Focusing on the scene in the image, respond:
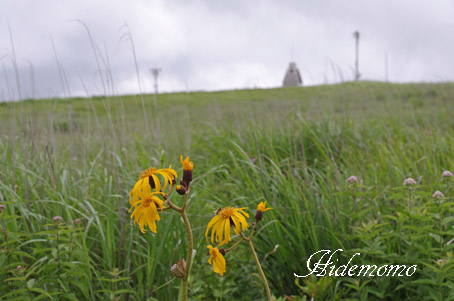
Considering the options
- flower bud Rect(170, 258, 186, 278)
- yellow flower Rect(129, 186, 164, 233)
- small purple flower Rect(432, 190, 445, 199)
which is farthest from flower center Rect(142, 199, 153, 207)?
small purple flower Rect(432, 190, 445, 199)

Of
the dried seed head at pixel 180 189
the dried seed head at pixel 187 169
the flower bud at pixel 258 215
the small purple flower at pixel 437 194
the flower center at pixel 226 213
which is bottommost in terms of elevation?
the small purple flower at pixel 437 194

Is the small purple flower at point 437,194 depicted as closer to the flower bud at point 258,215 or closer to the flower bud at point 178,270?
the flower bud at point 258,215

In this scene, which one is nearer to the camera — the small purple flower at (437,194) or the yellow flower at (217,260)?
the yellow flower at (217,260)

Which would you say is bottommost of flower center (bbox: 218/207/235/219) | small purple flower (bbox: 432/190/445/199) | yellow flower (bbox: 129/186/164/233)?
small purple flower (bbox: 432/190/445/199)

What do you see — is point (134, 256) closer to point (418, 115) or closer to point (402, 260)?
point (402, 260)

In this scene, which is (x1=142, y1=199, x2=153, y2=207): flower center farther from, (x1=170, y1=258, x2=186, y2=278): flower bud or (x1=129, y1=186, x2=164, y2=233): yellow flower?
(x1=170, y1=258, x2=186, y2=278): flower bud

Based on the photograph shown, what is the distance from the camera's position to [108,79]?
2.07 meters

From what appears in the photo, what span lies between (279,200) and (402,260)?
627 millimetres

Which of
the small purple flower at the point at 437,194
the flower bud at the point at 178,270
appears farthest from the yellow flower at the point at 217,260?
the small purple flower at the point at 437,194

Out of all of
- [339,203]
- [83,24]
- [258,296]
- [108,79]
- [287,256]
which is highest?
[83,24]

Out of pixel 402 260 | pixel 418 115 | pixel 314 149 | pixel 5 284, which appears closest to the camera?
pixel 402 260

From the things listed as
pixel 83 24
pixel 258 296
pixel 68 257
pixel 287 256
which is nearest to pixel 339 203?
pixel 287 256

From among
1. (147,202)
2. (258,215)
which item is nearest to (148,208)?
(147,202)

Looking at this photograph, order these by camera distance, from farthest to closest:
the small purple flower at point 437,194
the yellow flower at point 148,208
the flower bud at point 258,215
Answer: the small purple flower at point 437,194
the flower bud at point 258,215
the yellow flower at point 148,208
